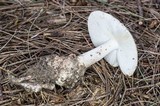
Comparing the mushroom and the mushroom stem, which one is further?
the mushroom stem

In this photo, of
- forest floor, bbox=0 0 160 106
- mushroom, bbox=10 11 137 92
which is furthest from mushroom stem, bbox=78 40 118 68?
forest floor, bbox=0 0 160 106

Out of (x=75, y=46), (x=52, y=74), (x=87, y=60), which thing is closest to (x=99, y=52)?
(x=87, y=60)

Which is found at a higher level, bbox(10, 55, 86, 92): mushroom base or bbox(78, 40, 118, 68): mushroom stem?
bbox(78, 40, 118, 68): mushroom stem

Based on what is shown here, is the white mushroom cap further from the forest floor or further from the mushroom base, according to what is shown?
the mushroom base

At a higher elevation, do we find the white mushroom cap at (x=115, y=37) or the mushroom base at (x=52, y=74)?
the white mushroom cap at (x=115, y=37)

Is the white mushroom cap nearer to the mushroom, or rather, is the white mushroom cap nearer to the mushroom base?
the mushroom

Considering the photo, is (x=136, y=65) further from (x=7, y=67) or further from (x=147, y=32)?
(x=7, y=67)

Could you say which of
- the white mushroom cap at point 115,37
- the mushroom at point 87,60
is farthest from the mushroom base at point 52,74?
the white mushroom cap at point 115,37

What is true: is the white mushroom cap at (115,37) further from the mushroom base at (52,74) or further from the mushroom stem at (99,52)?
the mushroom base at (52,74)
